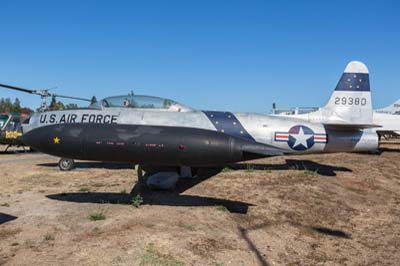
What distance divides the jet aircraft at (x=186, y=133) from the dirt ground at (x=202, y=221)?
1.24m

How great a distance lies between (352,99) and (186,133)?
1010 cm

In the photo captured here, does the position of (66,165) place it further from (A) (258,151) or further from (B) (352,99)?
(B) (352,99)

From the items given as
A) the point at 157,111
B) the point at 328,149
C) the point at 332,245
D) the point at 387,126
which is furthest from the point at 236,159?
the point at 387,126

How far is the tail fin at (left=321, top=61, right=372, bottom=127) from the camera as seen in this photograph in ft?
43.3

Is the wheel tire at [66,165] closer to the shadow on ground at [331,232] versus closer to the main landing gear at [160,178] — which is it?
the main landing gear at [160,178]

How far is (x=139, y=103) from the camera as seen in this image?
10.6m

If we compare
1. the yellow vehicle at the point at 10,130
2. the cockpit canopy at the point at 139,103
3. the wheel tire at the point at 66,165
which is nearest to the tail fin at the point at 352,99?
the cockpit canopy at the point at 139,103

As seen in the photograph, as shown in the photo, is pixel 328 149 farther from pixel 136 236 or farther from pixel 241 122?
pixel 136 236

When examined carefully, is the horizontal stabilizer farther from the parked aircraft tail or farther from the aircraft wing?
the aircraft wing

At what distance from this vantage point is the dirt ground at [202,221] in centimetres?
504

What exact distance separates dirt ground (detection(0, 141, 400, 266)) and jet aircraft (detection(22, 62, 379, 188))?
1235 mm

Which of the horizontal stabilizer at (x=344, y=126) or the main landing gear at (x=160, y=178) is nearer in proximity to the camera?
the main landing gear at (x=160, y=178)

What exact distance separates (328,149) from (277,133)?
2.28 meters

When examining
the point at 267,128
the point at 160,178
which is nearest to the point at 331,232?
the point at 160,178
